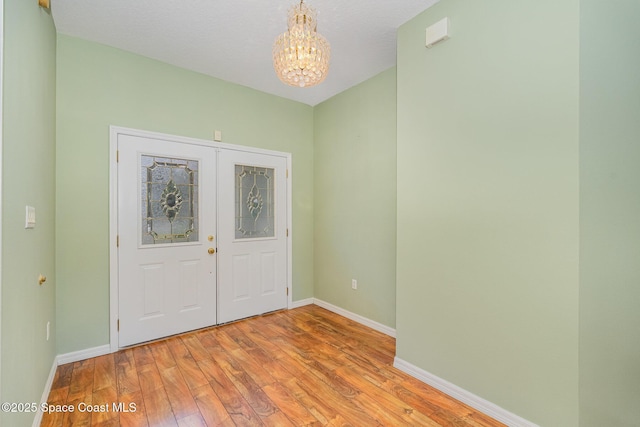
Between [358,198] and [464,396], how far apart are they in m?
2.17

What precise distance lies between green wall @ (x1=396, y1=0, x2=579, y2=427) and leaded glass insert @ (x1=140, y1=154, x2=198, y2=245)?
2225mm

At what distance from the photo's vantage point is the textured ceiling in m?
2.20

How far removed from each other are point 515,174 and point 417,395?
1.65 m

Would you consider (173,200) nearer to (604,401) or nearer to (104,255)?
(104,255)

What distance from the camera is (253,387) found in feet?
7.11

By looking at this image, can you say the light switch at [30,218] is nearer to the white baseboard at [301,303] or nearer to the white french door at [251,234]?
the white french door at [251,234]

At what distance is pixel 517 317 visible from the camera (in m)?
1.75

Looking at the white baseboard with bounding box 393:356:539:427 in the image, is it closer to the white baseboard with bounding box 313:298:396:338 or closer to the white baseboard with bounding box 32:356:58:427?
the white baseboard with bounding box 313:298:396:338

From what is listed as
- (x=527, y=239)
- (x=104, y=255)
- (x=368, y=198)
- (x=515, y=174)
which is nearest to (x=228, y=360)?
(x=104, y=255)

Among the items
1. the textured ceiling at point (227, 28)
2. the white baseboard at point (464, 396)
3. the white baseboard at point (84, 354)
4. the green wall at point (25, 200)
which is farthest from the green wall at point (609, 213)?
the white baseboard at point (84, 354)

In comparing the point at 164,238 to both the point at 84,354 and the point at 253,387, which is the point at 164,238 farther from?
the point at 253,387

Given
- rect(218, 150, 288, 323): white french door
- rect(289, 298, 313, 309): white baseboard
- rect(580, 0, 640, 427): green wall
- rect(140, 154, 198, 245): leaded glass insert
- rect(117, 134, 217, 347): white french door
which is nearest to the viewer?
rect(580, 0, 640, 427): green wall

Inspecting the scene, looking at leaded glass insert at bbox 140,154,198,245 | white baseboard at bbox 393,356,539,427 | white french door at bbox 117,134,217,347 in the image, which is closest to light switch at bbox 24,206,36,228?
white french door at bbox 117,134,217,347

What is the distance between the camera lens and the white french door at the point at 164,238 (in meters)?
2.80
